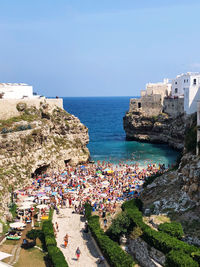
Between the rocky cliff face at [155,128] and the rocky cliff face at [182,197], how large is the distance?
119ft

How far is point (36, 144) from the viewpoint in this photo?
1799 inches

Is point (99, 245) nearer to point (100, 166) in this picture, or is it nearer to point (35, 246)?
point (35, 246)

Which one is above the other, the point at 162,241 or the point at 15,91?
the point at 15,91

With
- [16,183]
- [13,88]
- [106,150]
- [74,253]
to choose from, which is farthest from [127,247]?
[106,150]

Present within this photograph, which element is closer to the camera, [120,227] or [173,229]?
[173,229]

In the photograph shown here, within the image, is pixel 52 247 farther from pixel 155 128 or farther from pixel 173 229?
pixel 155 128

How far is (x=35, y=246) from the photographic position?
25.8 metres

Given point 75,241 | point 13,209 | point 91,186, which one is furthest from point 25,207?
point 91,186

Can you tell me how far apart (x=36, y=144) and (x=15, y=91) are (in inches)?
635

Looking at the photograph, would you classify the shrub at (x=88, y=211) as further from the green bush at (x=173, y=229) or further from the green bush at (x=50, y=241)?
the green bush at (x=173, y=229)

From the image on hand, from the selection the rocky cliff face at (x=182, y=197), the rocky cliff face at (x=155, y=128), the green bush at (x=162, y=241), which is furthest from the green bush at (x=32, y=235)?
the rocky cliff face at (x=155, y=128)

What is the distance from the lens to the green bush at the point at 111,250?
21319mm

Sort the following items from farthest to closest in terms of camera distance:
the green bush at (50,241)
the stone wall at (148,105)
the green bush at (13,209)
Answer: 1. the stone wall at (148,105)
2. the green bush at (13,209)
3. the green bush at (50,241)

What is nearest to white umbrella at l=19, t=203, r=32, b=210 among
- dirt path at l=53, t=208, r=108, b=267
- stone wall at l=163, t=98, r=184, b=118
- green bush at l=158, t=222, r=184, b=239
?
dirt path at l=53, t=208, r=108, b=267
